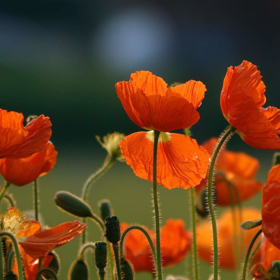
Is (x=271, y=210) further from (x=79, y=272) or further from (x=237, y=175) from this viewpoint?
(x=237, y=175)

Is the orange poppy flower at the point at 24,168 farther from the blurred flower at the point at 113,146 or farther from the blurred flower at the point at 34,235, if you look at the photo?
the blurred flower at the point at 113,146

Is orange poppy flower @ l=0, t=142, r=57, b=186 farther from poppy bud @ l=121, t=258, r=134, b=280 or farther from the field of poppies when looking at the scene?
poppy bud @ l=121, t=258, r=134, b=280

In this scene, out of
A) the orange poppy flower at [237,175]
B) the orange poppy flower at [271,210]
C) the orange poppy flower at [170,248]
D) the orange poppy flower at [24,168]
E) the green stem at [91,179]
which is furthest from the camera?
the orange poppy flower at [237,175]

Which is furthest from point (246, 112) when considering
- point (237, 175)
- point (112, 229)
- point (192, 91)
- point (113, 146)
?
point (237, 175)

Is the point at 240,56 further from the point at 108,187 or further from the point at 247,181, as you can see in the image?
the point at 247,181

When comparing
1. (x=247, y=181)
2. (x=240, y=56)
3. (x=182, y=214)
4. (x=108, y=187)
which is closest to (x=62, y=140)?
(x=108, y=187)

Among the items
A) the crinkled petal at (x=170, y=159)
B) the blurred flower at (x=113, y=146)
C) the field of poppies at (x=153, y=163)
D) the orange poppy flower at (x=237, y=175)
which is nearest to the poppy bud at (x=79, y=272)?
the field of poppies at (x=153, y=163)

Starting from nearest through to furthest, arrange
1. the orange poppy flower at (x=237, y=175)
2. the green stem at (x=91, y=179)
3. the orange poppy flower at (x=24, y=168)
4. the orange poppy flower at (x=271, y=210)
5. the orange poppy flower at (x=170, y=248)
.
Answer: the orange poppy flower at (x=271, y=210) → the orange poppy flower at (x=24, y=168) → the green stem at (x=91, y=179) → the orange poppy flower at (x=170, y=248) → the orange poppy flower at (x=237, y=175)
